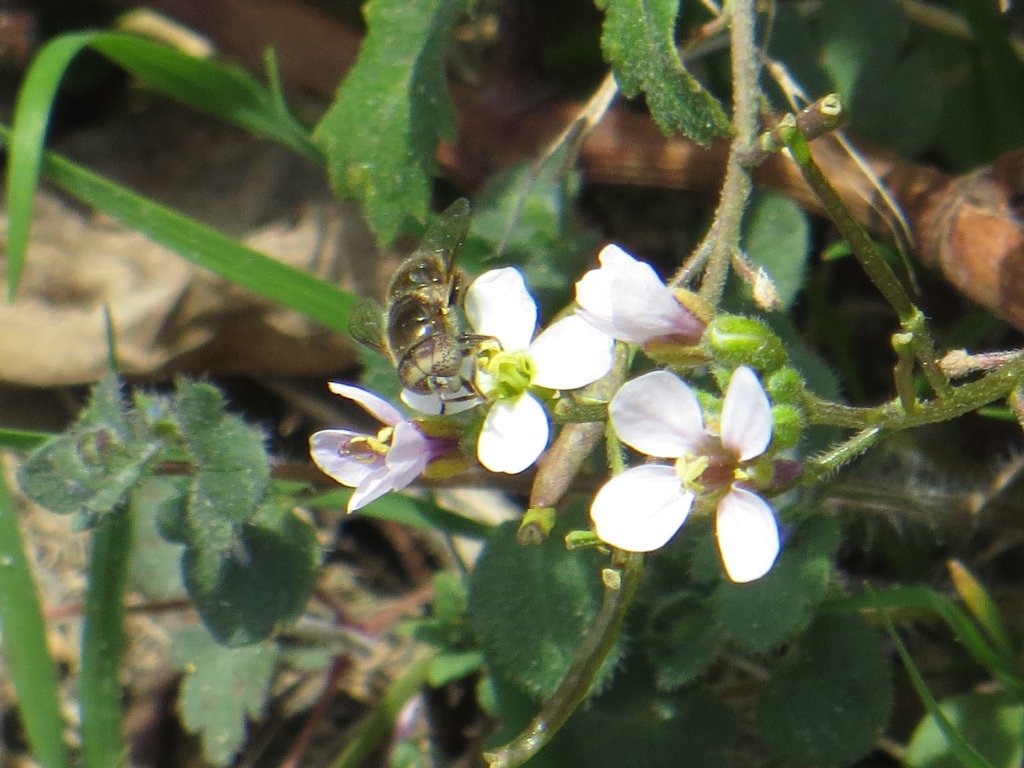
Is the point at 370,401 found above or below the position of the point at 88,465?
above

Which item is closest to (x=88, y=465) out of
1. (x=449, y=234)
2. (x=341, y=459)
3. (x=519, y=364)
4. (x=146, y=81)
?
(x=341, y=459)

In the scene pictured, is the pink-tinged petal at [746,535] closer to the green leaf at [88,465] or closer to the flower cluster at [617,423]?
the flower cluster at [617,423]

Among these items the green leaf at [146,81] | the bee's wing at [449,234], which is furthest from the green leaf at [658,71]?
the green leaf at [146,81]

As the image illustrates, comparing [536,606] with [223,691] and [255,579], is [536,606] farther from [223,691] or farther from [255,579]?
[223,691]

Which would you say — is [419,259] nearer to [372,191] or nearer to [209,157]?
[372,191]

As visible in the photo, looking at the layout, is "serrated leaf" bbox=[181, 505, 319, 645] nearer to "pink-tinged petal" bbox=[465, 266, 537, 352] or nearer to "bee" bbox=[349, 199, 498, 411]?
"bee" bbox=[349, 199, 498, 411]

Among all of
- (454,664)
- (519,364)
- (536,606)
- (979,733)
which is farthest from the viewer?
(454,664)

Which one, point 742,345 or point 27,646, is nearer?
point 742,345

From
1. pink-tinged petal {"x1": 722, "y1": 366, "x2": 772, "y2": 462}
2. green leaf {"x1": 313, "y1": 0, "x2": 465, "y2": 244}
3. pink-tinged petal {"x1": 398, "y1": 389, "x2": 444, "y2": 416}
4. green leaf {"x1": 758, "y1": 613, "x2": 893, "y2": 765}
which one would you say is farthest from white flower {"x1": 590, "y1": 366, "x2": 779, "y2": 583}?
green leaf {"x1": 313, "y1": 0, "x2": 465, "y2": 244}
